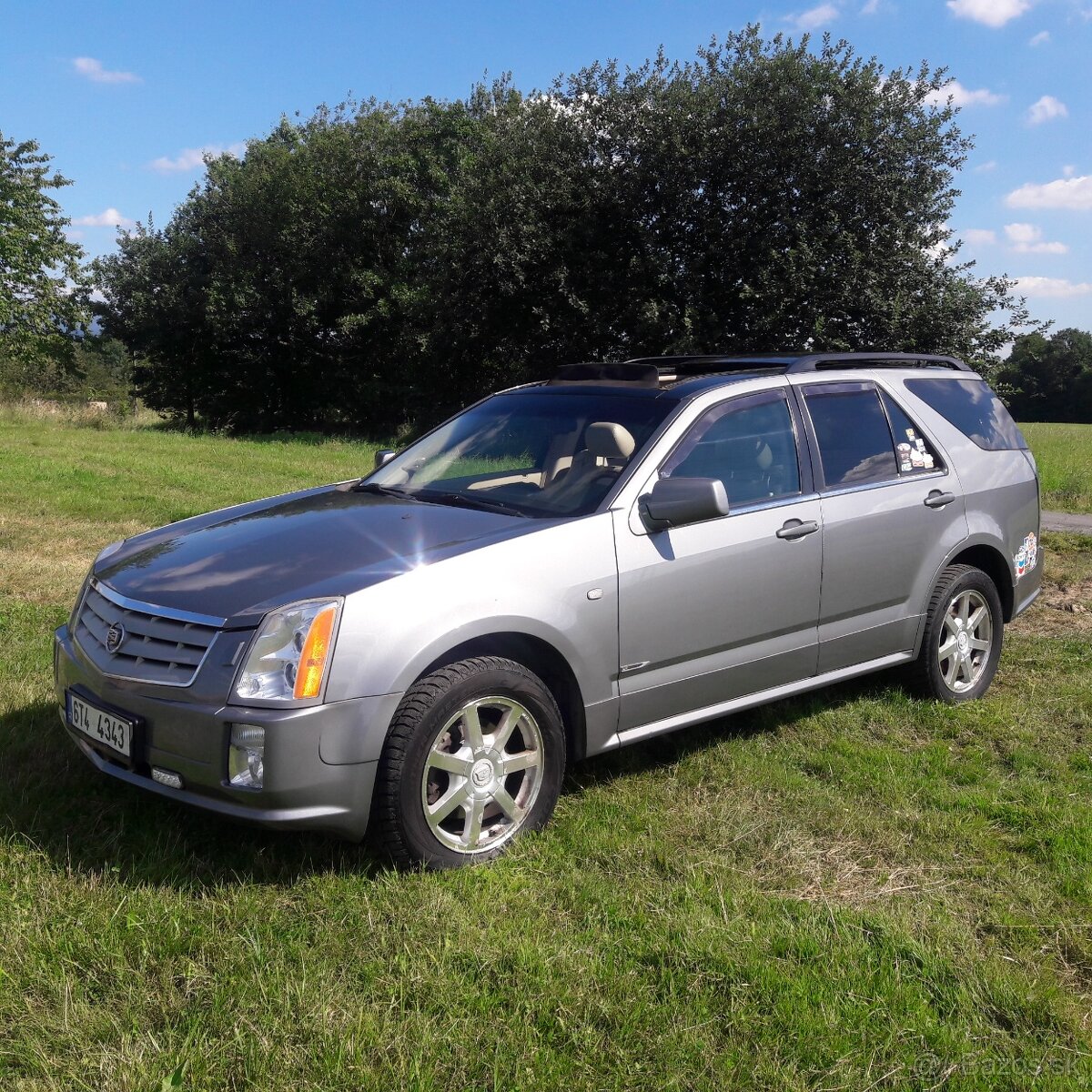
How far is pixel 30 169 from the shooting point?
4325 cm

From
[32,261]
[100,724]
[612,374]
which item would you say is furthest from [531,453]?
[32,261]

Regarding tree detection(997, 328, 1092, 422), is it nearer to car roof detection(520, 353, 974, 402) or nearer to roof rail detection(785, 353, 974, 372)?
roof rail detection(785, 353, 974, 372)

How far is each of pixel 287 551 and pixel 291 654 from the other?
0.66 metres

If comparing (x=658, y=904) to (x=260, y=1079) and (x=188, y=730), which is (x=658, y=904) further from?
(x=188, y=730)

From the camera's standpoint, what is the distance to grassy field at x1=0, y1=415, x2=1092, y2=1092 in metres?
2.53

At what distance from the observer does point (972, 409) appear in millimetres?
5820

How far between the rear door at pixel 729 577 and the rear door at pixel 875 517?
127mm

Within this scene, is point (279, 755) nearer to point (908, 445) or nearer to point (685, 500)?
point (685, 500)

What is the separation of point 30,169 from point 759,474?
4734 cm

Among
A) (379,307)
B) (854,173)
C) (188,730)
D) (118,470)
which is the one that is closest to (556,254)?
(854,173)

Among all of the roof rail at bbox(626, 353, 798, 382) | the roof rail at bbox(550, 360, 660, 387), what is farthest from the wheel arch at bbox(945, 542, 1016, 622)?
the roof rail at bbox(550, 360, 660, 387)

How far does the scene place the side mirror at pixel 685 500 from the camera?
396 centimetres

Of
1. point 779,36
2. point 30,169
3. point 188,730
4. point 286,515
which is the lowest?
point 188,730

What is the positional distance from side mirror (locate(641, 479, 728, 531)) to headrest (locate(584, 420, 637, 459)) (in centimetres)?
36
